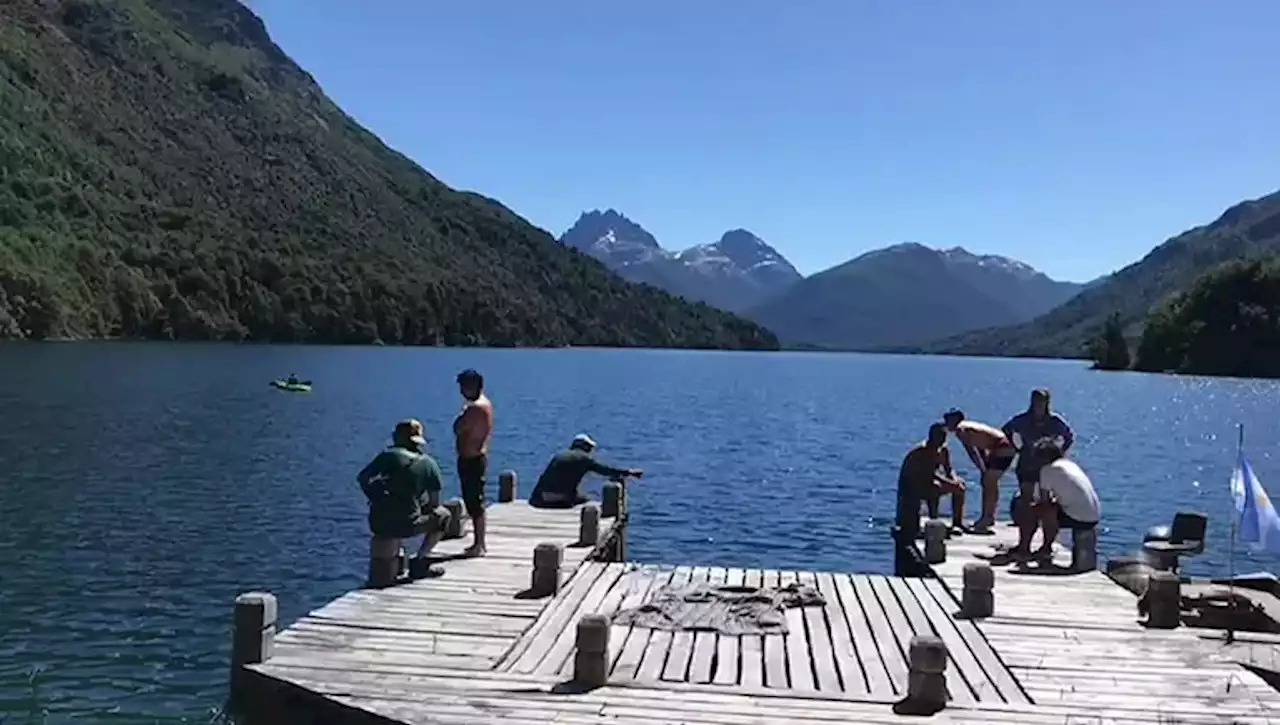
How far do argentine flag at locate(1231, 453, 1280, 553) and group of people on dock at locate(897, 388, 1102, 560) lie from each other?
6.27 feet

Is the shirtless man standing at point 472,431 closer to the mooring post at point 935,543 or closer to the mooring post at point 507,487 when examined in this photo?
the mooring post at point 935,543

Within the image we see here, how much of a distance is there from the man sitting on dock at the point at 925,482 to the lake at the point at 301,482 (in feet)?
18.2

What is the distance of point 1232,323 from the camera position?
135m

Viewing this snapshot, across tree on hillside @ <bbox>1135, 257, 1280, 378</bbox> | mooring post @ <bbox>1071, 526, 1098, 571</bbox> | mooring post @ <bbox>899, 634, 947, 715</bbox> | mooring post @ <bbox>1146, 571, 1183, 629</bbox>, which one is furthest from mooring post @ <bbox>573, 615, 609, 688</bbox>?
tree on hillside @ <bbox>1135, 257, 1280, 378</bbox>

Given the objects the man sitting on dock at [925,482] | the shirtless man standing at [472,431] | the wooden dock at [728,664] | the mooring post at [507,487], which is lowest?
the wooden dock at [728,664]

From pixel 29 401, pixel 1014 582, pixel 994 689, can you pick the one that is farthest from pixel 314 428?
pixel 994 689

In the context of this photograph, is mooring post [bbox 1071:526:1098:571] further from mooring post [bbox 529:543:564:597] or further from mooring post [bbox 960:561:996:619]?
mooring post [bbox 529:543:564:597]

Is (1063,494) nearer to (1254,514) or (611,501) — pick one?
(1254,514)

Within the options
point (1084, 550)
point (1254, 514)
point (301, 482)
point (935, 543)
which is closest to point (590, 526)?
point (935, 543)

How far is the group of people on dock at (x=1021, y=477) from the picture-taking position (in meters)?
17.2

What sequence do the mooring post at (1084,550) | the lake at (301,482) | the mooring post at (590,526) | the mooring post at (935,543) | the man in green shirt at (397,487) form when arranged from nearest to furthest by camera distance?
the man in green shirt at (397,487) → the mooring post at (1084,550) → the mooring post at (935,543) → the mooring post at (590,526) → the lake at (301,482)

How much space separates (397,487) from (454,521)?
3.96 meters

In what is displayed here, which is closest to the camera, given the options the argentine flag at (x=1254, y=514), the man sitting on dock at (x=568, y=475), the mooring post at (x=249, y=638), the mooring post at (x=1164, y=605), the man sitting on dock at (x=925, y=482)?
the mooring post at (x=249, y=638)

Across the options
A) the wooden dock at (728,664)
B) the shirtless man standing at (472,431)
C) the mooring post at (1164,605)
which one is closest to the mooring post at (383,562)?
the wooden dock at (728,664)
